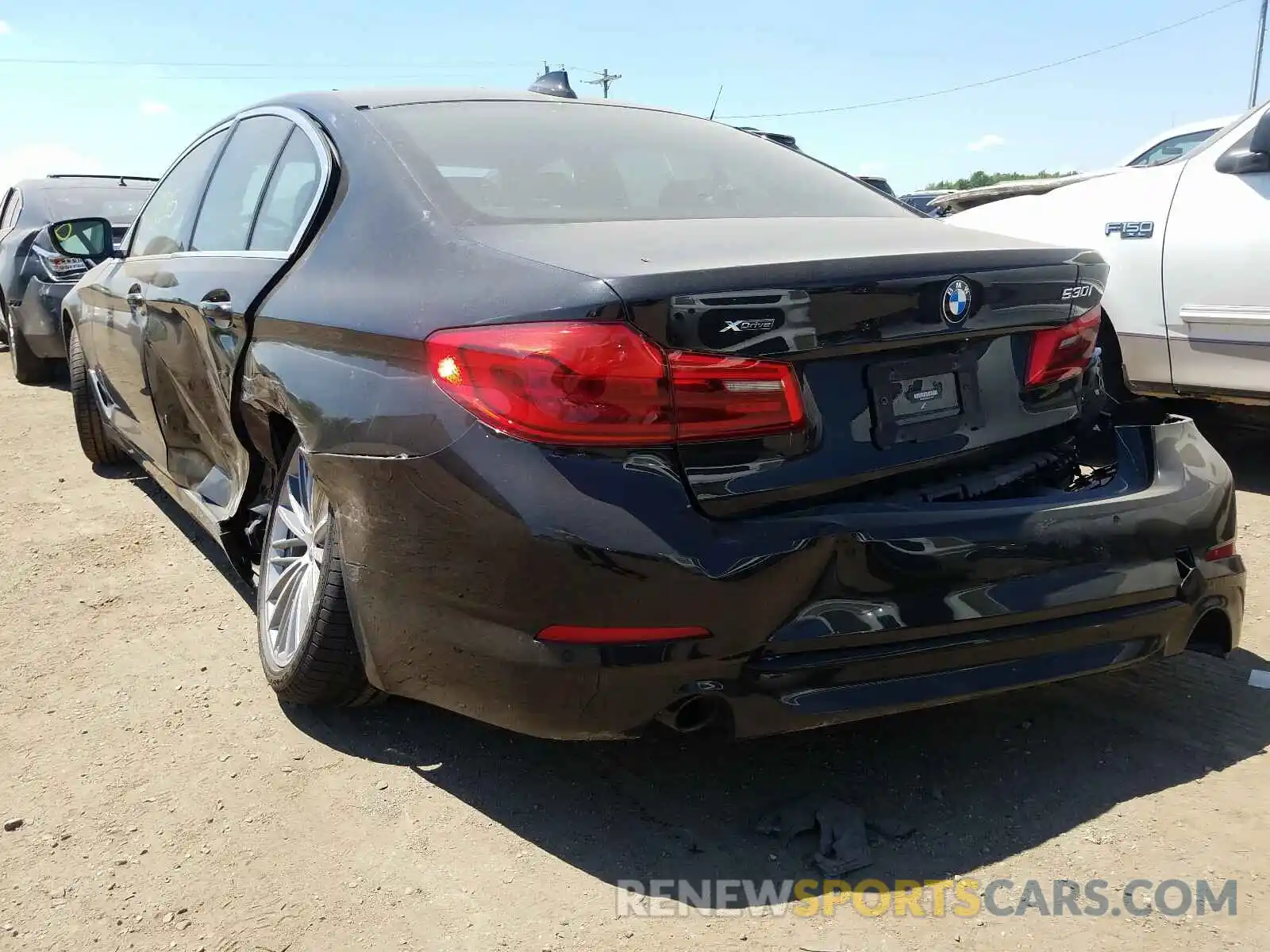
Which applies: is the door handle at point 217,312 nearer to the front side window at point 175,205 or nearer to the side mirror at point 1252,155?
the front side window at point 175,205

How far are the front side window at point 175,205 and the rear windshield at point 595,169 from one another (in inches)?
51.4

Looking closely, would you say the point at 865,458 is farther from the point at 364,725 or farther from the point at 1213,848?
the point at 364,725

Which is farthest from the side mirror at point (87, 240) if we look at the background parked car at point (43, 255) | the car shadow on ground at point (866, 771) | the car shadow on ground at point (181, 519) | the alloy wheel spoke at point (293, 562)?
the car shadow on ground at point (866, 771)

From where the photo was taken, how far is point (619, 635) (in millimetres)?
1953

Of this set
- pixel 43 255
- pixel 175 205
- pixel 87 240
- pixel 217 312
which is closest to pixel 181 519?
pixel 87 240

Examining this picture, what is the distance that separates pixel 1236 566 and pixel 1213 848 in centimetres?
66

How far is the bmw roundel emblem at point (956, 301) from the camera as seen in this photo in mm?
2162

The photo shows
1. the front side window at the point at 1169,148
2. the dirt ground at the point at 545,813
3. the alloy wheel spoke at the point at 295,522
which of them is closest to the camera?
the dirt ground at the point at 545,813

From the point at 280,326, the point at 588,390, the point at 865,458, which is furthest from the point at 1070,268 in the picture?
the point at 280,326

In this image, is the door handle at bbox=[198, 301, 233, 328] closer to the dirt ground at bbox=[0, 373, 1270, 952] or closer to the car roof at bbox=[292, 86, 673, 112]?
the car roof at bbox=[292, 86, 673, 112]

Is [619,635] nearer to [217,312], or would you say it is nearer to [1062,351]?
[1062,351]

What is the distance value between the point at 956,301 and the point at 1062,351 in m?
0.40

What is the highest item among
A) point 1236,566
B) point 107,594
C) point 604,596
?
point 604,596

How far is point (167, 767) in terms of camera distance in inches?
104
